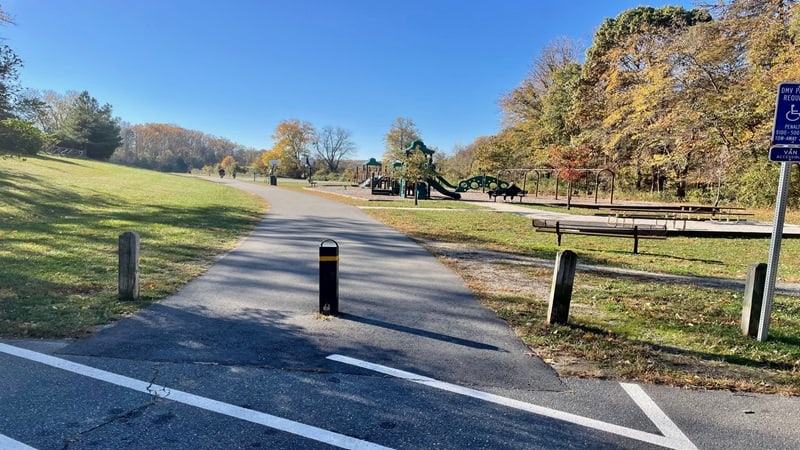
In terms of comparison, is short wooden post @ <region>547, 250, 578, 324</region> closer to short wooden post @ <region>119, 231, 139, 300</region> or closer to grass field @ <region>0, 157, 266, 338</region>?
grass field @ <region>0, 157, 266, 338</region>

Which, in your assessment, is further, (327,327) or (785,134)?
(327,327)

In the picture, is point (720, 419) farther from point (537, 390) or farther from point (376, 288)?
point (376, 288)

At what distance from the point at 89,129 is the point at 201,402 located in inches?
3009

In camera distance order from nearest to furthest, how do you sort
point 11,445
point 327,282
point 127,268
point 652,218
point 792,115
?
point 11,445 < point 792,115 < point 327,282 < point 127,268 < point 652,218

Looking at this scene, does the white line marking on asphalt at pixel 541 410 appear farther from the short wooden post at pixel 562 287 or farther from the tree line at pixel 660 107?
the tree line at pixel 660 107

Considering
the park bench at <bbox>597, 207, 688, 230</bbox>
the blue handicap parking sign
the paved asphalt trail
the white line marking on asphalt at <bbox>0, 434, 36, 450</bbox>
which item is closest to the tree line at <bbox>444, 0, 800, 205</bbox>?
the park bench at <bbox>597, 207, 688, 230</bbox>

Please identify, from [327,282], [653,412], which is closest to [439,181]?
[327,282]

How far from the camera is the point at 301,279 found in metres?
7.12

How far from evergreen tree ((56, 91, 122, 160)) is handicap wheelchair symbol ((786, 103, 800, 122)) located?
3062 inches

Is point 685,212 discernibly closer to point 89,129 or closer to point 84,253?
point 84,253

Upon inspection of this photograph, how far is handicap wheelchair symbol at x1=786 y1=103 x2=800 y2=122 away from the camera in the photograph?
4.18 metres

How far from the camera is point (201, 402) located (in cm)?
314

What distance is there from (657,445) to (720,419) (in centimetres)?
74

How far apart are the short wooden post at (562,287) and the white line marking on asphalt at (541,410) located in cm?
167
